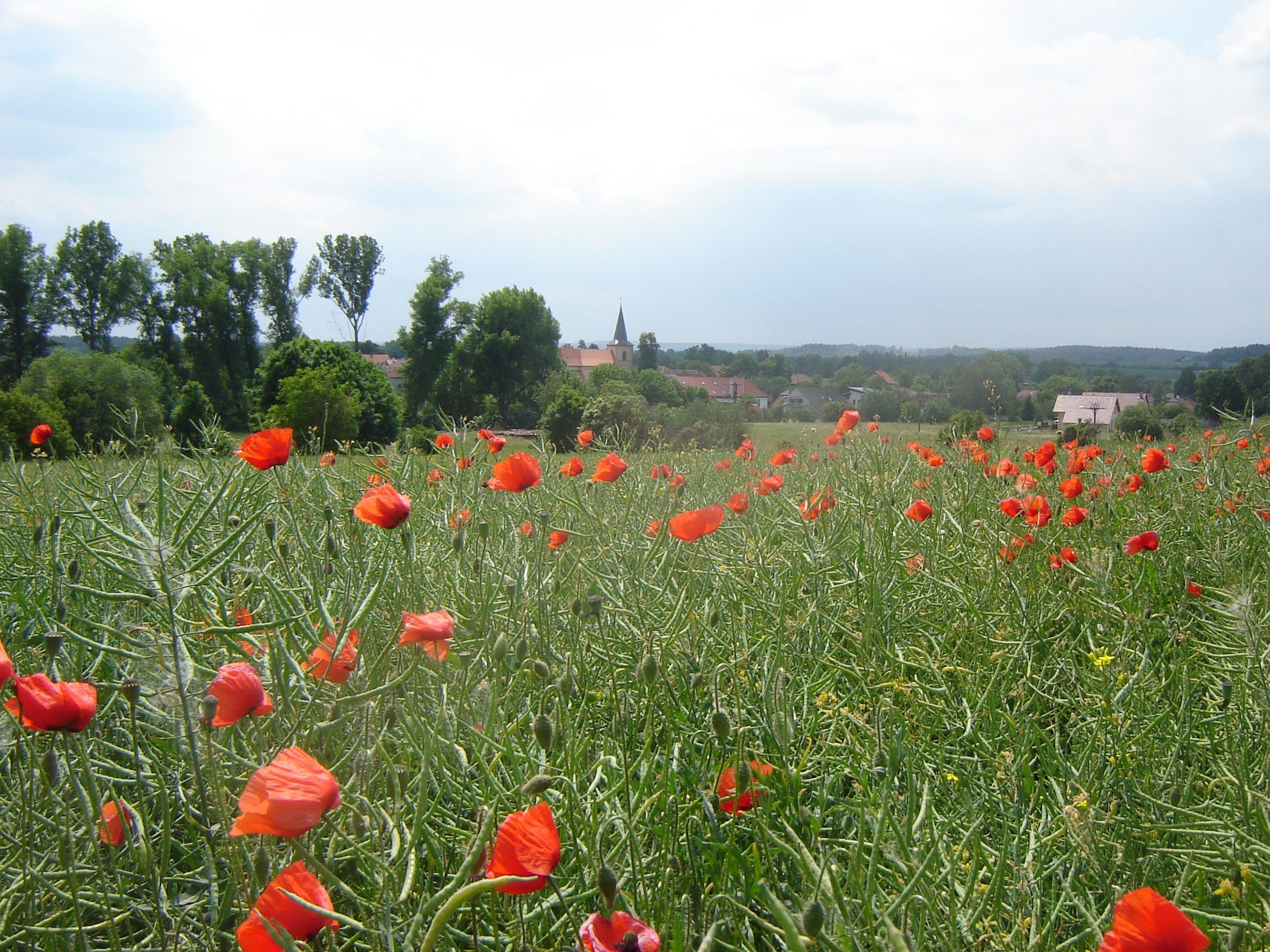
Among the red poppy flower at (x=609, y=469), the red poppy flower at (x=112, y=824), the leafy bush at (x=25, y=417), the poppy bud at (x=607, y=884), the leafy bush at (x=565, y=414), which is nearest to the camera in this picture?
the poppy bud at (x=607, y=884)

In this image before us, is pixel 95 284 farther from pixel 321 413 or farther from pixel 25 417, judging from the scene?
pixel 321 413

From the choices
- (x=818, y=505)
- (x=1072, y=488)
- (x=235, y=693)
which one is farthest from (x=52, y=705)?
(x=1072, y=488)

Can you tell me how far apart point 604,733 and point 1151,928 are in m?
1.04

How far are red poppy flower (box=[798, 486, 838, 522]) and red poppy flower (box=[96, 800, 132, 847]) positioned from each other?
1716mm

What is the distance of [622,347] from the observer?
86.9 m

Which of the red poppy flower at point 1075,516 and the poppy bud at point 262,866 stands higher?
the red poppy flower at point 1075,516

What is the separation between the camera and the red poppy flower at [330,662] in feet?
3.68


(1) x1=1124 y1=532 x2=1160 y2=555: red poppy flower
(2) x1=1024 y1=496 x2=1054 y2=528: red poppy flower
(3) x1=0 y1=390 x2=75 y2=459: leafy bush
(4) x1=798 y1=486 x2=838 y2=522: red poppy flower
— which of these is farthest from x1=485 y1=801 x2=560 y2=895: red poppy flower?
(3) x1=0 y1=390 x2=75 y2=459: leafy bush

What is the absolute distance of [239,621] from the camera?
164cm

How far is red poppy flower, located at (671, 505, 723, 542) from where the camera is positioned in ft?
4.62

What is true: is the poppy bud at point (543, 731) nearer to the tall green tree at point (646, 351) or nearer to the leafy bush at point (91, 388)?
the leafy bush at point (91, 388)

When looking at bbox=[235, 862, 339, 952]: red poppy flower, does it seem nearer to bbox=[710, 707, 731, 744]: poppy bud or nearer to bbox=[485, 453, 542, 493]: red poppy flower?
bbox=[710, 707, 731, 744]: poppy bud

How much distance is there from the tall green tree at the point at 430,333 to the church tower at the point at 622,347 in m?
39.4

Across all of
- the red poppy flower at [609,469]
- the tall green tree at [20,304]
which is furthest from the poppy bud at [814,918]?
the tall green tree at [20,304]
